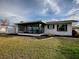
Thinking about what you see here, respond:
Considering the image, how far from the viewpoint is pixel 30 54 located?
773cm

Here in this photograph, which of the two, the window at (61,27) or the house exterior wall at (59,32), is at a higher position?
the window at (61,27)

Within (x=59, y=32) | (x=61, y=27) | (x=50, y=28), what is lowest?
(x=59, y=32)

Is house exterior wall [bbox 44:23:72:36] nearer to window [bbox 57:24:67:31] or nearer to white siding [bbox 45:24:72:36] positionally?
white siding [bbox 45:24:72:36]

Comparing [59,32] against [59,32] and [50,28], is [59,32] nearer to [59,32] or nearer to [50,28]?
[59,32]

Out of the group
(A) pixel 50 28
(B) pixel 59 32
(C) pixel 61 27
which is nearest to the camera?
(C) pixel 61 27

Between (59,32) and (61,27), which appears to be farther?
(59,32)

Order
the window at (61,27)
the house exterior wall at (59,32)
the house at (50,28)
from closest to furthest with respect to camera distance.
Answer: the house exterior wall at (59,32)
the house at (50,28)
the window at (61,27)

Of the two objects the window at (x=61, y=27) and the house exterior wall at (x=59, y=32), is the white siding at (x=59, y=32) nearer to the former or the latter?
the house exterior wall at (x=59, y=32)

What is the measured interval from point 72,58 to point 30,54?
3021 millimetres

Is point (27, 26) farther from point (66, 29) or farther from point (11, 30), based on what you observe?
point (66, 29)

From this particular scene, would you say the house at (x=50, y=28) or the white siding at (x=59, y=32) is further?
the house at (x=50, y=28)

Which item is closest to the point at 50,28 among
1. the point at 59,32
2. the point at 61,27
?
the point at 59,32

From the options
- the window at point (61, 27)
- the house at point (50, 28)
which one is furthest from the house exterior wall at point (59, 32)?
the window at point (61, 27)

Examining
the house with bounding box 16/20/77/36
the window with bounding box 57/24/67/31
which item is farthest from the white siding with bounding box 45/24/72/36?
the window with bounding box 57/24/67/31
